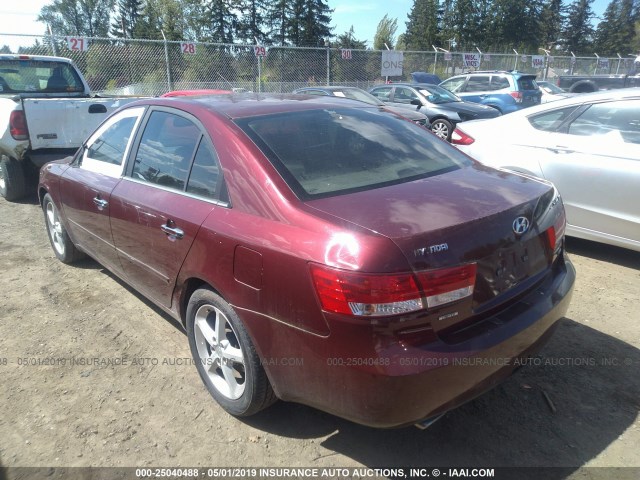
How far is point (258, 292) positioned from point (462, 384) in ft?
3.09

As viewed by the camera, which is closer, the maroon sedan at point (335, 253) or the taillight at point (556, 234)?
the maroon sedan at point (335, 253)

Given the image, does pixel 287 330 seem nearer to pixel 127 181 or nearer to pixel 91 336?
pixel 127 181

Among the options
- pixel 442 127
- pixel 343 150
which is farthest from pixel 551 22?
pixel 343 150

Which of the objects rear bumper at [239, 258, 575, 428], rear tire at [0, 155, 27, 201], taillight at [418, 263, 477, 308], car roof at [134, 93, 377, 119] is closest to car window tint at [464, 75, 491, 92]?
rear tire at [0, 155, 27, 201]

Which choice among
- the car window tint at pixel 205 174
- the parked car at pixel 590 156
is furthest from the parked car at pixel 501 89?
the car window tint at pixel 205 174

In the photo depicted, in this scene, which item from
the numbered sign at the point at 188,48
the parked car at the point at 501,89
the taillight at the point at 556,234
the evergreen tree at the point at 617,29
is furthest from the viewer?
the evergreen tree at the point at 617,29

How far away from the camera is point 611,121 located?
445 centimetres

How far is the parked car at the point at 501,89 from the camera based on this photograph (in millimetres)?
15320

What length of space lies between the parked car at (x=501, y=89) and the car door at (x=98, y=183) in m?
13.3

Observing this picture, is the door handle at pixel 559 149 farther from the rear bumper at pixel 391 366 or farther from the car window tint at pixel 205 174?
the car window tint at pixel 205 174

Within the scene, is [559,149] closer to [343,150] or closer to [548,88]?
[343,150]

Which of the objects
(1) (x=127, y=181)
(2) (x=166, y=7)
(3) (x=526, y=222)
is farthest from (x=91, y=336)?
(2) (x=166, y=7)

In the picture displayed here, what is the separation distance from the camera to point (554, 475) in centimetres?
225

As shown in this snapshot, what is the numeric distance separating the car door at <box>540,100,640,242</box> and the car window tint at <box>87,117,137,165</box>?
11.9ft
